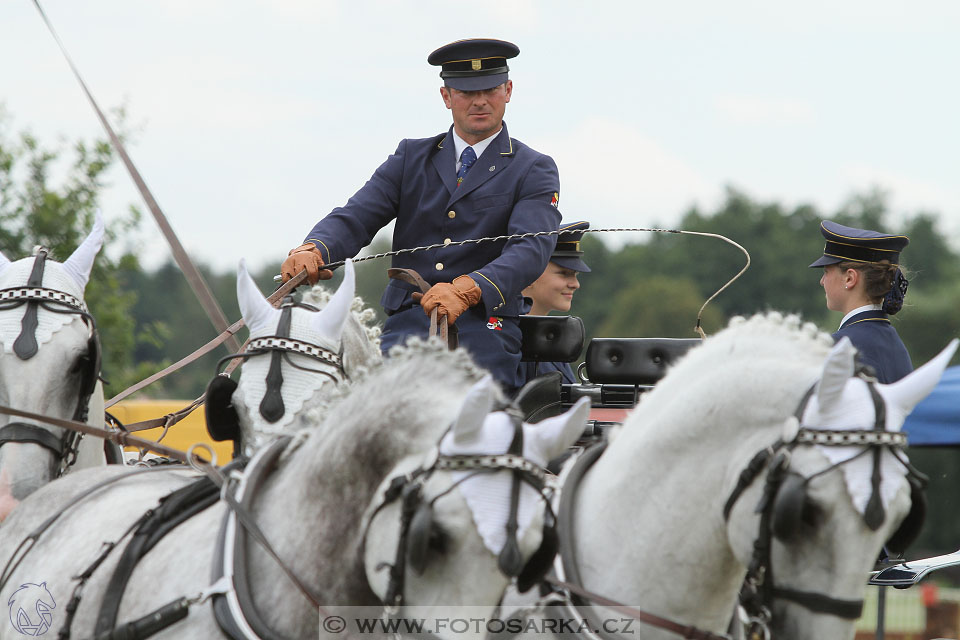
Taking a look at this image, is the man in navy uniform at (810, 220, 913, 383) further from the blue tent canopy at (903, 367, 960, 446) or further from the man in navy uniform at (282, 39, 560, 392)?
the blue tent canopy at (903, 367, 960, 446)

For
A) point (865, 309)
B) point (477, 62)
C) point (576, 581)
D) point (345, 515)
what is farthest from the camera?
point (477, 62)

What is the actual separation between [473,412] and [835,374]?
109cm

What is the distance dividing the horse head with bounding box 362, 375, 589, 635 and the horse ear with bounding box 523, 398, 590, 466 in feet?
0.08

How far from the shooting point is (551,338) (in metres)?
5.70

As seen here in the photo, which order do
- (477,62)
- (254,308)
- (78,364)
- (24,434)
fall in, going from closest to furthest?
(254,308), (24,434), (78,364), (477,62)

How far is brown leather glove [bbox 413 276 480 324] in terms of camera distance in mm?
4770

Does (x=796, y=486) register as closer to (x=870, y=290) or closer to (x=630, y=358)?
(x=870, y=290)

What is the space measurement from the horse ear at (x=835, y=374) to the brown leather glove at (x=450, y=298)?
179cm

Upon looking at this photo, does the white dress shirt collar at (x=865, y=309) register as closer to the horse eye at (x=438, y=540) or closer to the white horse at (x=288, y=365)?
the white horse at (x=288, y=365)

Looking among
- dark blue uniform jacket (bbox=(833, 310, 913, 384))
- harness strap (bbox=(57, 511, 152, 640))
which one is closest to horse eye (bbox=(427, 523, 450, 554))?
harness strap (bbox=(57, 511, 152, 640))

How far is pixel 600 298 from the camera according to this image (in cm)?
6588

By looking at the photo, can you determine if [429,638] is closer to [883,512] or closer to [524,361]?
[883,512]

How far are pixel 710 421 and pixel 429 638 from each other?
1132mm

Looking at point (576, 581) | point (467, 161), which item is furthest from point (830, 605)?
point (467, 161)
